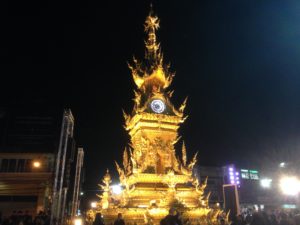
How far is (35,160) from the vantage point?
35.9 m

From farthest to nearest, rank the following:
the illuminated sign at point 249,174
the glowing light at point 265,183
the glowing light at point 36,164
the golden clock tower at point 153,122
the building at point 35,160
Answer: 1. the glowing light at point 265,183
2. the illuminated sign at point 249,174
3. the glowing light at point 36,164
4. the building at point 35,160
5. the golden clock tower at point 153,122

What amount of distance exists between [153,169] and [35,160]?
22.1 m

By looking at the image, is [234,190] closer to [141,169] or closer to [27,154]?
[141,169]

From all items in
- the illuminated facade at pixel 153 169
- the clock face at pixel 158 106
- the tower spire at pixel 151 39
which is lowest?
the illuminated facade at pixel 153 169

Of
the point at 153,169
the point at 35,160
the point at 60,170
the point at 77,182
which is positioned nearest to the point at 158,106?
the point at 153,169

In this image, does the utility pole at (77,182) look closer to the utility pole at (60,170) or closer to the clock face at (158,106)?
the utility pole at (60,170)

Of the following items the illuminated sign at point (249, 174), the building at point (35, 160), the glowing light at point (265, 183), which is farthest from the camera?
the glowing light at point (265, 183)

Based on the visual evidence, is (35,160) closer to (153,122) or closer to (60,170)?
(60,170)

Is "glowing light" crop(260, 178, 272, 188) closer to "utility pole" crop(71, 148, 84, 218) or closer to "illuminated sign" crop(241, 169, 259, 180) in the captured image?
"illuminated sign" crop(241, 169, 259, 180)

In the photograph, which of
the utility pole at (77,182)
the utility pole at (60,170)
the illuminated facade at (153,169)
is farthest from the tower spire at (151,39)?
the utility pole at (77,182)

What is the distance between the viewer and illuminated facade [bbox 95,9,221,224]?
17.2 meters

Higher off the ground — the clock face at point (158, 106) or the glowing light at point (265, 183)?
the clock face at point (158, 106)

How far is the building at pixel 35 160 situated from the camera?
33.9 m

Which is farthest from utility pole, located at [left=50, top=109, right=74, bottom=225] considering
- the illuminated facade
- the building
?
the illuminated facade
